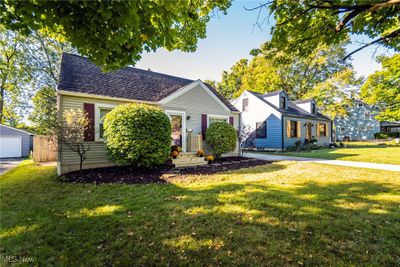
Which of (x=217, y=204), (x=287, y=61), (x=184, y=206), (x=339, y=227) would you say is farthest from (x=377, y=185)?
(x=184, y=206)

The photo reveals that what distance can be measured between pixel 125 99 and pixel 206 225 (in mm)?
7681

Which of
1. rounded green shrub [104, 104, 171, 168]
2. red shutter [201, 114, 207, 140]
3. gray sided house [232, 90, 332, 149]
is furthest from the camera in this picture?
gray sided house [232, 90, 332, 149]

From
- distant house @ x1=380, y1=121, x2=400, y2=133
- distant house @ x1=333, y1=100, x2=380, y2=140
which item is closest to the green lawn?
distant house @ x1=333, y1=100, x2=380, y2=140

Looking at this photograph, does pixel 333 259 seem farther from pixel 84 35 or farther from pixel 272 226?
pixel 84 35

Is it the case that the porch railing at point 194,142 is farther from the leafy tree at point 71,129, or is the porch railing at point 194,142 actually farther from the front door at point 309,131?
the front door at point 309,131

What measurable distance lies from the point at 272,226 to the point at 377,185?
4.58 metres

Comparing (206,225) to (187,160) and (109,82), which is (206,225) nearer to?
(187,160)

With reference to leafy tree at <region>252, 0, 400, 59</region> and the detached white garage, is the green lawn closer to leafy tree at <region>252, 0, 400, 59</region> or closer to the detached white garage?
leafy tree at <region>252, 0, 400, 59</region>

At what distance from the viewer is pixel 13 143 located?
19.2 m

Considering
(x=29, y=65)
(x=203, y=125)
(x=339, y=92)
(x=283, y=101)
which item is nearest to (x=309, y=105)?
(x=283, y=101)

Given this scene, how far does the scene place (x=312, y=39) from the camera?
4.21m

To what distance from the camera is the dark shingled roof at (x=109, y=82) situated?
857 centimetres

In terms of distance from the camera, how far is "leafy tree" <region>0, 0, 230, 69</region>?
8.07ft

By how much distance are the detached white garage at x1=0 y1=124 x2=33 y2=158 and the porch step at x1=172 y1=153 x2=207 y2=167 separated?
1965 centimetres
